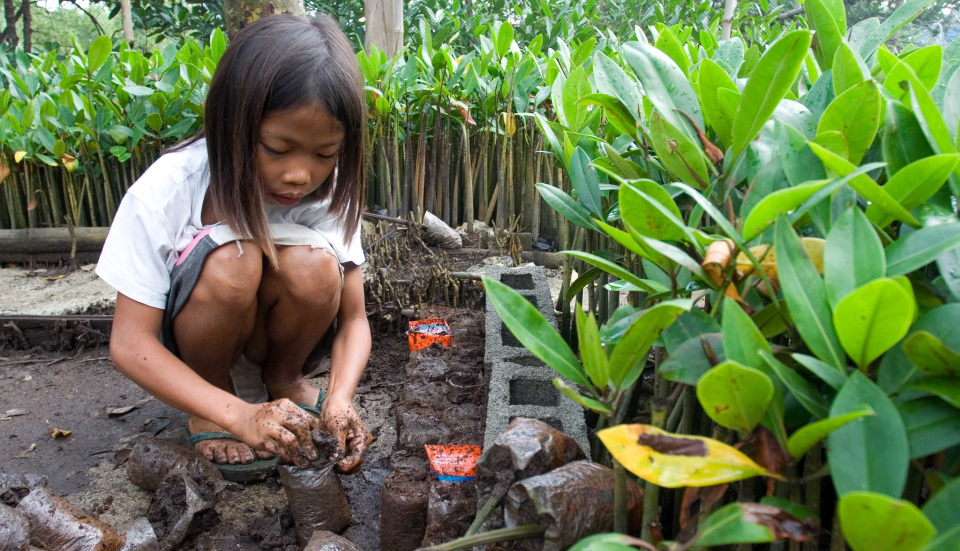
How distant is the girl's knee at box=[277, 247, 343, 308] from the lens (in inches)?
78.4

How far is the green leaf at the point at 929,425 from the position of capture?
618 mm

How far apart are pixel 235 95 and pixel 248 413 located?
2.54 ft

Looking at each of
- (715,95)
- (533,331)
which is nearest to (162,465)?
(533,331)

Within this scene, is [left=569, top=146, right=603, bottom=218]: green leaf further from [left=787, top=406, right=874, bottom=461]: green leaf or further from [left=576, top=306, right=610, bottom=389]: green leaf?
[left=787, top=406, right=874, bottom=461]: green leaf

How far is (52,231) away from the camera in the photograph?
12.0ft

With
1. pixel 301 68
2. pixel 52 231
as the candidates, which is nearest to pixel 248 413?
pixel 301 68

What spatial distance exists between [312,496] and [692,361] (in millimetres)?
1086

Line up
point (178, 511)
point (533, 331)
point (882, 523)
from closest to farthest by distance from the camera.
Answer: point (882, 523), point (533, 331), point (178, 511)

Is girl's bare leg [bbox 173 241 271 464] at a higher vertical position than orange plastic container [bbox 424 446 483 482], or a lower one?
higher

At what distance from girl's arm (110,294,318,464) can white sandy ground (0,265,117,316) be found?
143 cm

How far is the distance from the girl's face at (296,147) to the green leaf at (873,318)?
1.33 meters

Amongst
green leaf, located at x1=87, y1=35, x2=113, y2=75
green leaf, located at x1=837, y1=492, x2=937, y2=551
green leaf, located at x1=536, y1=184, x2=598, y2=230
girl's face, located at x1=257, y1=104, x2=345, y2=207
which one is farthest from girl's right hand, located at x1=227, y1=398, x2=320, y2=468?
green leaf, located at x1=87, y1=35, x2=113, y2=75

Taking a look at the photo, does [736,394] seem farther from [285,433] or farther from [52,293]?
[52,293]

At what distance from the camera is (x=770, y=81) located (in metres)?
0.83
